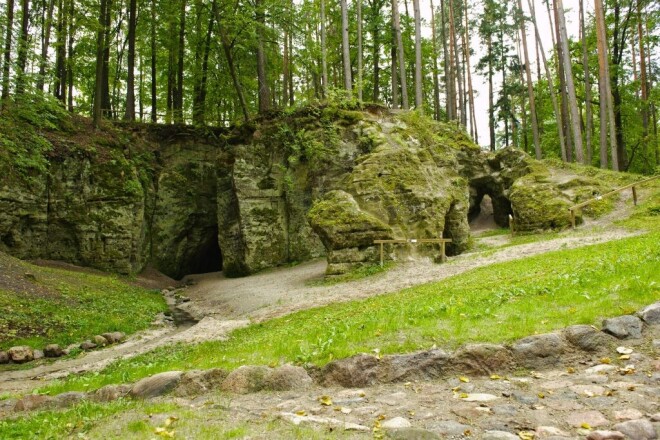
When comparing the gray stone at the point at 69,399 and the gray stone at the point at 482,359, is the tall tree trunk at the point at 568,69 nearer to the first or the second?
the gray stone at the point at 482,359

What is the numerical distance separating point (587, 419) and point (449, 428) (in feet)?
4.06

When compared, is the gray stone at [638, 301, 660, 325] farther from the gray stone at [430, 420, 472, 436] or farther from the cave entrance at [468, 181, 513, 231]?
the cave entrance at [468, 181, 513, 231]

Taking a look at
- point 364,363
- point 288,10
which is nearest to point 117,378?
point 364,363

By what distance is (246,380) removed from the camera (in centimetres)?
574

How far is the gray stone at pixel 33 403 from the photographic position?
19.2 ft

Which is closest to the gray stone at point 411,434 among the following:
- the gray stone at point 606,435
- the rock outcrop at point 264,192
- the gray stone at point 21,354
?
the gray stone at point 606,435

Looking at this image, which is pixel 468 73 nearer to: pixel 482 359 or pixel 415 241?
pixel 415 241

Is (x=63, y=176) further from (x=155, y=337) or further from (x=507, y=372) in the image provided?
(x=507, y=372)

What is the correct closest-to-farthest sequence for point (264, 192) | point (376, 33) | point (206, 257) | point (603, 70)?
point (603, 70)
point (264, 192)
point (206, 257)
point (376, 33)

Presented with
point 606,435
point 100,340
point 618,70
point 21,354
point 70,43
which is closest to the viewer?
point 606,435

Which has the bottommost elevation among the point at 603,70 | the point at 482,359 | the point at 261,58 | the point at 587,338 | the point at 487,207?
the point at 482,359

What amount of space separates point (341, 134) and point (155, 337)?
15.9 metres

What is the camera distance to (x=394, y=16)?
30.2 m

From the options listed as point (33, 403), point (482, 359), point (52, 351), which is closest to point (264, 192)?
point (52, 351)
